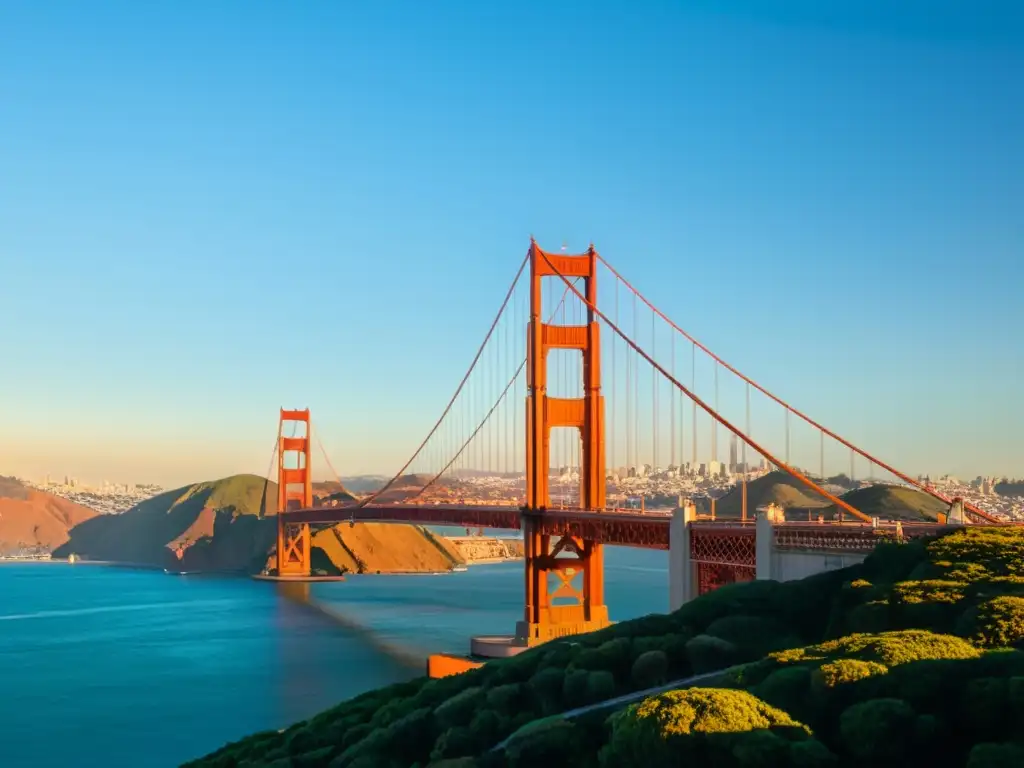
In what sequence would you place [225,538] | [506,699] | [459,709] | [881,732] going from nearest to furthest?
[881,732] → [506,699] → [459,709] → [225,538]

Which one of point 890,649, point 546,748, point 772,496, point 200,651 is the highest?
point 772,496

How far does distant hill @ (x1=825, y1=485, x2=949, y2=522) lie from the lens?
95.0 metres

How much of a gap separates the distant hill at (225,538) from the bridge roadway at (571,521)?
52.3 m

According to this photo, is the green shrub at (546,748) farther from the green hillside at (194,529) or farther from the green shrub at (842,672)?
the green hillside at (194,529)

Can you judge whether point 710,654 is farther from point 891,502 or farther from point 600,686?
point 891,502

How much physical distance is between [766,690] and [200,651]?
46.7 metres

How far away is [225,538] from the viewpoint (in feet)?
421

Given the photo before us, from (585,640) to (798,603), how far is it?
407 cm

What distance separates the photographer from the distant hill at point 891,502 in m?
95.0

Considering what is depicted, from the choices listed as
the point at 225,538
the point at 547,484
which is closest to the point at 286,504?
the point at 225,538

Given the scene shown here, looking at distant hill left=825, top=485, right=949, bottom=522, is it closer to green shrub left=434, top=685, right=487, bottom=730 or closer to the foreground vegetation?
the foreground vegetation

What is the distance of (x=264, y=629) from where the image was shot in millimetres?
66188

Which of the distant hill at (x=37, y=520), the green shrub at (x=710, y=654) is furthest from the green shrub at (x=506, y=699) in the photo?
the distant hill at (x=37, y=520)

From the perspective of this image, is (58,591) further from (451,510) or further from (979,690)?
(979,690)
